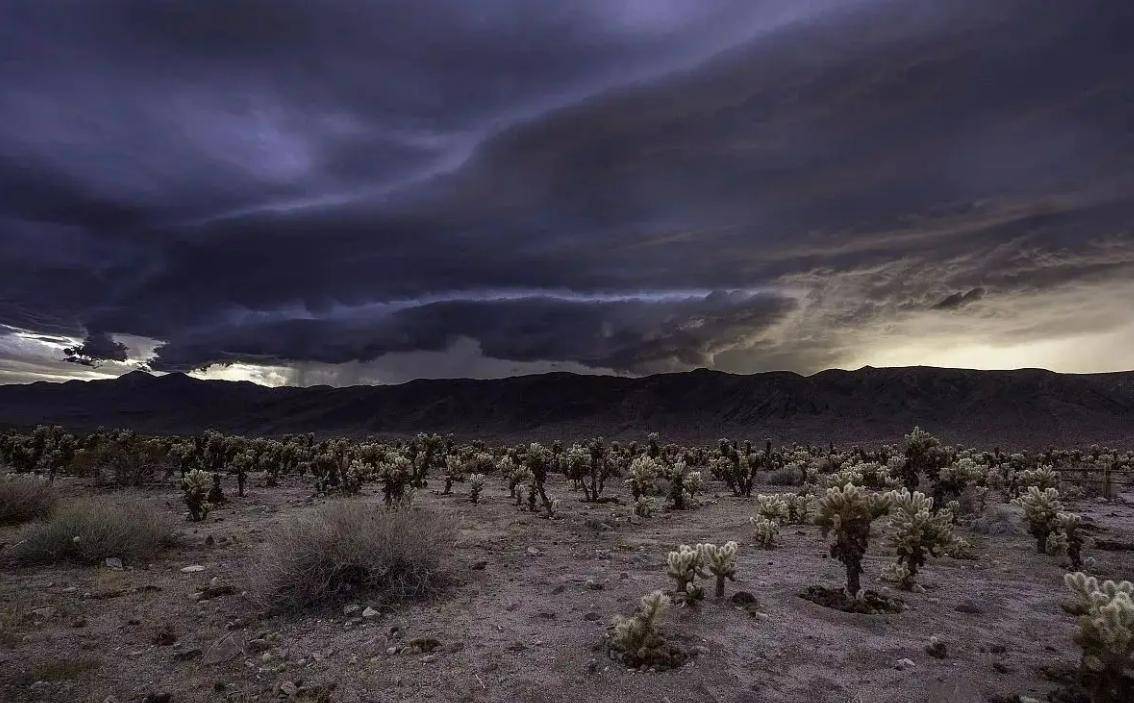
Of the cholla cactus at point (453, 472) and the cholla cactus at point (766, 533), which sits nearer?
the cholla cactus at point (766, 533)

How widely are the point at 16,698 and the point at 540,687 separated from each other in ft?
16.6

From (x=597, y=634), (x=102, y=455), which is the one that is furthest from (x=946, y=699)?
(x=102, y=455)

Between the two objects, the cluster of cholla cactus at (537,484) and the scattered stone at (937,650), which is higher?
the cluster of cholla cactus at (537,484)

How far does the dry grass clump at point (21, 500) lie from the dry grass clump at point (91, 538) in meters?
3.30

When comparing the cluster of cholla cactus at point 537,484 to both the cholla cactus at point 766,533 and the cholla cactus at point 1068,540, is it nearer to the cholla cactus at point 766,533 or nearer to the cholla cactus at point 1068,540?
the cholla cactus at point 766,533

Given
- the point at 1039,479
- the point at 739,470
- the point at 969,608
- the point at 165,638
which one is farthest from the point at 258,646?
the point at 1039,479

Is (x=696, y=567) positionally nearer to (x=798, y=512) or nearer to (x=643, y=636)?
(x=643, y=636)

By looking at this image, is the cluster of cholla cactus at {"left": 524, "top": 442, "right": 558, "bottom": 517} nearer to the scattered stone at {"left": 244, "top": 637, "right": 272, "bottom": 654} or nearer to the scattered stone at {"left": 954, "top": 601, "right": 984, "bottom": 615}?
the scattered stone at {"left": 244, "top": 637, "right": 272, "bottom": 654}

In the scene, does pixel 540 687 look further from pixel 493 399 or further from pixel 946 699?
pixel 493 399

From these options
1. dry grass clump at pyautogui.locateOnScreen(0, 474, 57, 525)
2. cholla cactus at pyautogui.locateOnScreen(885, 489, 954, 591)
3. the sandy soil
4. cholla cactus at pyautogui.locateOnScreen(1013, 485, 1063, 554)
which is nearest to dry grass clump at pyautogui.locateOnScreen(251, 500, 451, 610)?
the sandy soil

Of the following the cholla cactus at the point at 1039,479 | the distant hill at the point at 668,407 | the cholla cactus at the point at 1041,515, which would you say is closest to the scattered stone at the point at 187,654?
the cholla cactus at the point at 1041,515

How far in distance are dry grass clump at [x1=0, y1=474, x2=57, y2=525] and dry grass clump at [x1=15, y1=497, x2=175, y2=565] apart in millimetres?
3300

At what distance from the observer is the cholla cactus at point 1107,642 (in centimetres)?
509

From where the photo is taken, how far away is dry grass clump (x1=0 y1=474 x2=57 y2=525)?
1365 cm
